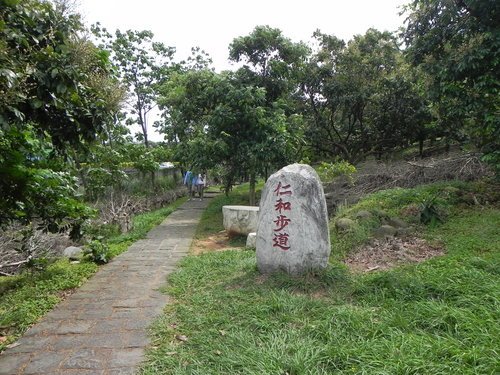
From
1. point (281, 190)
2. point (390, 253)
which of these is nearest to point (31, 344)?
point (281, 190)

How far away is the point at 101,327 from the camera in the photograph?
3875 millimetres

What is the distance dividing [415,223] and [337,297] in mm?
3632

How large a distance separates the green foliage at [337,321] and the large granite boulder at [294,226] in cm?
22

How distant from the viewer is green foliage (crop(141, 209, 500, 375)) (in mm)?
2824

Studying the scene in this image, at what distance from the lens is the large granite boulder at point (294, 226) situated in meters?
5.01

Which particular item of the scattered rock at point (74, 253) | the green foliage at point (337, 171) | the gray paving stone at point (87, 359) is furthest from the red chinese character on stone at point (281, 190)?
the green foliage at point (337, 171)

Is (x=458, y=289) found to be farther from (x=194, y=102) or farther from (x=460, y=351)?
(x=194, y=102)

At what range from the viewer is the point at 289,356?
2957 millimetres

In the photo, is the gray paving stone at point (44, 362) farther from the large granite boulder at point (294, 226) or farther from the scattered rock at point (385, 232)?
the scattered rock at point (385, 232)

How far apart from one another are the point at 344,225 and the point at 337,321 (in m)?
3.80

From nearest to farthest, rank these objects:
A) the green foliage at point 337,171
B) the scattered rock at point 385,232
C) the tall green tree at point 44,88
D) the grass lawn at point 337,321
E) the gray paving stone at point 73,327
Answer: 1. the tall green tree at point 44,88
2. the grass lawn at point 337,321
3. the gray paving stone at point 73,327
4. the scattered rock at point 385,232
5. the green foliage at point 337,171

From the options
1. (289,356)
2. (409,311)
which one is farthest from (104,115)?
(409,311)

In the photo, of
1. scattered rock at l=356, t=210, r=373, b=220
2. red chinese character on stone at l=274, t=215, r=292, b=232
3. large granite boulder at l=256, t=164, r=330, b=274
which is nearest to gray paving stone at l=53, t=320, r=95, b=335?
large granite boulder at l=256, t=164, r=330, b=274

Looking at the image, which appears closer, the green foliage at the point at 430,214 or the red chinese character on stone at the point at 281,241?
the red chinese character on stone at the point at 281,241
